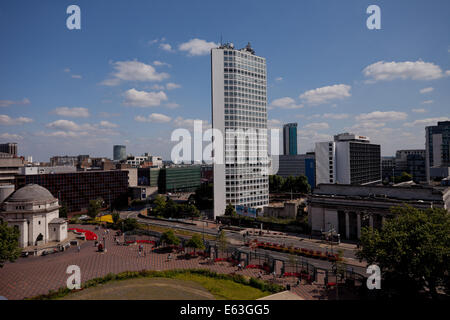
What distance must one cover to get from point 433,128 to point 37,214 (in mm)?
212831

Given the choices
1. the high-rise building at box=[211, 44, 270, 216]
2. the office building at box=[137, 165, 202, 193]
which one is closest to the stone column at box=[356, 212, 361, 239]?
the high-rise building at box=[211, 44, 270, 216]

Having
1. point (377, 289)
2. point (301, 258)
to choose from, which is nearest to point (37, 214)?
point (301, 258)

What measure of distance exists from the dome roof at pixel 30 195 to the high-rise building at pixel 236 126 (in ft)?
162

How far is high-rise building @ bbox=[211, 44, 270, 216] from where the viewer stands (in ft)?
316

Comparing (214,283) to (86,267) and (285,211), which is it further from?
(285,211)

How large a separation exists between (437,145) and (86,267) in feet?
663

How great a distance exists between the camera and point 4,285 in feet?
133

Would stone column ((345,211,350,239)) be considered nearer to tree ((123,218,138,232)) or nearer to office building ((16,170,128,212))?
tree ((123,218,138,232))

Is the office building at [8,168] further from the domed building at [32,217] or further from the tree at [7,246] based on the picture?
the tree at [7,246]

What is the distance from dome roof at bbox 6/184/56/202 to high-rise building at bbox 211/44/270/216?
162 ft

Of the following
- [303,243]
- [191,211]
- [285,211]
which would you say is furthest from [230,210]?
[303,243]

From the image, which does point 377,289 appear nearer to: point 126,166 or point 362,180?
point 362,180

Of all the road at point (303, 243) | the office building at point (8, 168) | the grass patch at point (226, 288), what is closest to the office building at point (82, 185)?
the office building at point (8, 168)
